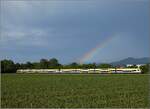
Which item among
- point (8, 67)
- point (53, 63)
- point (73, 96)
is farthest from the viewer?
point (53, 63)

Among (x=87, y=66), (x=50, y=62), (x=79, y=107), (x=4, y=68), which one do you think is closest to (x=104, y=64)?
(x=87, y=66)

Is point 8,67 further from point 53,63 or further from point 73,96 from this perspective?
point 73,96

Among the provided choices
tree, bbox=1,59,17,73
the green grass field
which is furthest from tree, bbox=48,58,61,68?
the green grass field

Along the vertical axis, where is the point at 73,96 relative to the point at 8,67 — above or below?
below

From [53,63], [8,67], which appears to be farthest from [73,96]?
[53,63]

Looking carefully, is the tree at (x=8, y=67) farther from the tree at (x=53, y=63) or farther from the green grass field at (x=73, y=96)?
the green grass field at (x=73, y=96)

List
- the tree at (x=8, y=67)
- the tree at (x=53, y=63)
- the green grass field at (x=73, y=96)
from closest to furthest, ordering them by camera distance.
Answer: the green grass field at (x=73, y=96), the tree at (x=8, y=67), the tree at (x=53, y=63)

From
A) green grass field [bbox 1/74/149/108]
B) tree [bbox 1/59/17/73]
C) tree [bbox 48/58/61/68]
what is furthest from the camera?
tree [bbox 48/58/61/68]

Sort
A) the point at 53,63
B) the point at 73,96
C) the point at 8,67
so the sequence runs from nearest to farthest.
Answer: the point at 73,96 < the point at 8,67 < the point at 53,63

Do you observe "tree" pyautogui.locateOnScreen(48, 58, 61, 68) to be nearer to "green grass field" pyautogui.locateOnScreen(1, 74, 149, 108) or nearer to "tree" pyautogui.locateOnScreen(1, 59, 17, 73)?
"tree" pyautogui.locateOnScreen(1, 59, 17, 73)

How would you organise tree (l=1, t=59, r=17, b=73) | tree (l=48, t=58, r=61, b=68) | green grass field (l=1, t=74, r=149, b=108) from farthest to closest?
tree (l=48, t=58, r=61, b=68), tree (l=1, t=59, r=17, b=73), green grass field (l=1, t=74, r=149, b=108)

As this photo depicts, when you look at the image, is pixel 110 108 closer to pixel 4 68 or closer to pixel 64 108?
pixel 64 108

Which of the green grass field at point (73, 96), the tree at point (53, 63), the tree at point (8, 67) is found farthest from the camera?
the tree at point (53, 63)

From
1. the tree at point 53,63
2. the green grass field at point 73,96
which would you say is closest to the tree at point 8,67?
the tree at point 53,63
